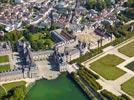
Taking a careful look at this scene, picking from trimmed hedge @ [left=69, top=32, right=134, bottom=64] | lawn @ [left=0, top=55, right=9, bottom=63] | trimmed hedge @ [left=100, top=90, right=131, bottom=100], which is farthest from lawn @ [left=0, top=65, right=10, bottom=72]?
trimmed hedge @ [left=100, top=90, right=131, bottom=100]

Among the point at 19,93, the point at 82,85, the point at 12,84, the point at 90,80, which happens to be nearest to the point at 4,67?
the point at 12,84

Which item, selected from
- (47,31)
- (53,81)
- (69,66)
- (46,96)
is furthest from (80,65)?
(47,31)

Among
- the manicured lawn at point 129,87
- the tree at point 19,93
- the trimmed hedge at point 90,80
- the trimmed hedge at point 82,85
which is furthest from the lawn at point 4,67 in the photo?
the manicured lawn at point 129,87

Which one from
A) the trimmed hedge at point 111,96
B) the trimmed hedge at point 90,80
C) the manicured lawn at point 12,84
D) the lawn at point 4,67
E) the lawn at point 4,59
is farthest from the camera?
the lawn at point 4,59

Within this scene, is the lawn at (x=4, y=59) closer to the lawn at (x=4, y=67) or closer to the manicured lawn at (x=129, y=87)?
the lawn at (x=4, y=67)

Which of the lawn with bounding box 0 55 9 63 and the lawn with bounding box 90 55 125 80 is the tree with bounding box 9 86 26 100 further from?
the lawn with bounding box 90 55 125 80

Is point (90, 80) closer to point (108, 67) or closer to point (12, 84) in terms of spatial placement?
point (108, 67)

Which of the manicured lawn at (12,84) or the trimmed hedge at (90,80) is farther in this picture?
the manicured lawn at (12,84)
